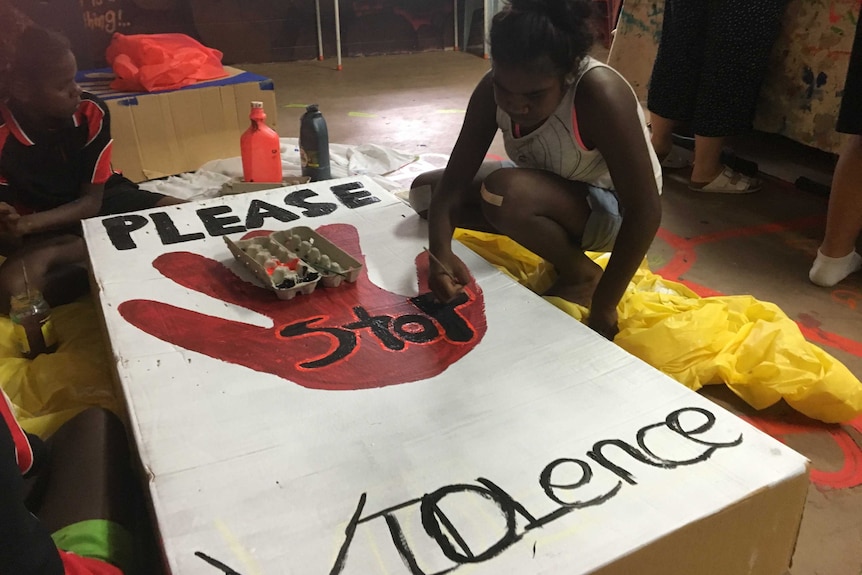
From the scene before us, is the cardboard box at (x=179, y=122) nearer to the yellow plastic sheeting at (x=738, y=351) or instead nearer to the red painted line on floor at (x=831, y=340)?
the yellow plastic sheeting at (x=738, y=351)

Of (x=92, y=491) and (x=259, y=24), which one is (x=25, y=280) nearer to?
(x=92, y=491)

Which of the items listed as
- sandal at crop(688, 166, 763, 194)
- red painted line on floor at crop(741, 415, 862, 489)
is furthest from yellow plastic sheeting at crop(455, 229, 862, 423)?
sandal at crop(688, 166, 763, 194)

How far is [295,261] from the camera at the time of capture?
1130 millimetres

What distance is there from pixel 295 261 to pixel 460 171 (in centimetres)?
37

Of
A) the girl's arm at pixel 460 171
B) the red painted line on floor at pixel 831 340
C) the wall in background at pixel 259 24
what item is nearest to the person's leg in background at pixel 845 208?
the red painted line on floor at pixel 831 340

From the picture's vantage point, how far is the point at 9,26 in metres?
1.68

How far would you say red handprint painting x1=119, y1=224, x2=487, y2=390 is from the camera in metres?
0.92

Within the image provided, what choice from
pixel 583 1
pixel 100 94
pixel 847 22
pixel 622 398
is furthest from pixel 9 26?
pixel 847 22

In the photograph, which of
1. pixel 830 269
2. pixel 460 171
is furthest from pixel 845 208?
pixel 460 171

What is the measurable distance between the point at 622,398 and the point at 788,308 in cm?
79

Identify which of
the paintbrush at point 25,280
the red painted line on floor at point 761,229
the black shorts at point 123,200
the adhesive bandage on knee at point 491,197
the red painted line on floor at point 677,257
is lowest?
the red painted line on floor at point 761,229

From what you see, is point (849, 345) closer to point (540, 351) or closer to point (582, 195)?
point (582, 195)

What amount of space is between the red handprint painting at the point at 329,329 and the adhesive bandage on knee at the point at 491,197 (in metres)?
0.18

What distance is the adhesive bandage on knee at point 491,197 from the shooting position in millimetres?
1234
